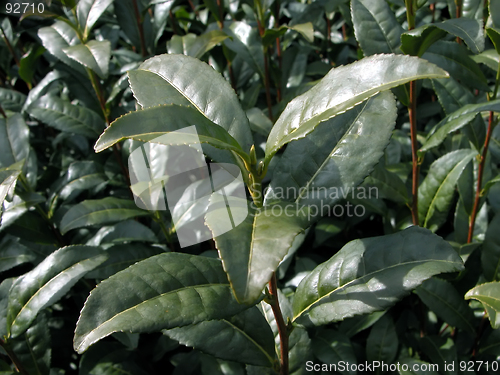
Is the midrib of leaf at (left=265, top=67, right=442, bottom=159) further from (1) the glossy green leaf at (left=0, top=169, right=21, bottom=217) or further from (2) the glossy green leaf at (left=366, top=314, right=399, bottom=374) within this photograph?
(2) the glossy green leaf at (left=366, top=314, right=399, bottom=374)

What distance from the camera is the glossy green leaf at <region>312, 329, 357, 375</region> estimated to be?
4.98 ft

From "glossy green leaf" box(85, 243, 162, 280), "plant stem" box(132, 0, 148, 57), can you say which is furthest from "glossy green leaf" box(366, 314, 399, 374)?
"plant stem" box(132, 0, 148, 57)

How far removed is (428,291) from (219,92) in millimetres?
1048

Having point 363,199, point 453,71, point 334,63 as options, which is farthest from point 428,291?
point 334,63

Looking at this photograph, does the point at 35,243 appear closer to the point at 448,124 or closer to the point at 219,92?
the point at 219,92

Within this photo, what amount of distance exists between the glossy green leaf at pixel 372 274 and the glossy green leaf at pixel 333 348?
1.61 ft

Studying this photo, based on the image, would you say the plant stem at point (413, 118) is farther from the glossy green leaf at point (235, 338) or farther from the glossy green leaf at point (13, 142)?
the glossy green leaf at point (13, 142)

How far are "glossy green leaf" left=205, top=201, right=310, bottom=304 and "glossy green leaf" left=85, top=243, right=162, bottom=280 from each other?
0.83 meters

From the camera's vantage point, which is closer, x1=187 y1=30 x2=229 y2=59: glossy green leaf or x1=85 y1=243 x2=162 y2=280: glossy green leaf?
x1=85 y1=243 x2=162 y2=280: glossy green leaf

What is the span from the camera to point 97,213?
160 centimetres

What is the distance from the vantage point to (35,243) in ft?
6.11

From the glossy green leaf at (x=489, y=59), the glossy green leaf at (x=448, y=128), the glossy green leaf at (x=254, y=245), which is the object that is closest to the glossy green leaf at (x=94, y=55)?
the glossy green leaf at (x=254, y=245)

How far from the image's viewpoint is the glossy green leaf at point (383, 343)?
1.56 metres

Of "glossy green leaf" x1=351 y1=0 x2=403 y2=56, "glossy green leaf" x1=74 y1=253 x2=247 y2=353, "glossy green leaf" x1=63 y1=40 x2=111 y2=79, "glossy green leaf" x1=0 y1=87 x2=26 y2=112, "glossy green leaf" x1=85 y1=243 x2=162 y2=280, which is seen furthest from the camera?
"glossy green leaf" x1=0 y1=87 x2=26 y2=112
